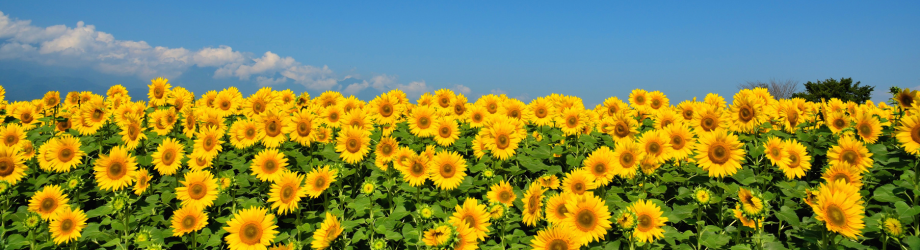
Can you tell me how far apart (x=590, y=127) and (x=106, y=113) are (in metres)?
7.81

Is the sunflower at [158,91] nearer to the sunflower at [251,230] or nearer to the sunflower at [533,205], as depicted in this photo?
the sunflower at [251,230]

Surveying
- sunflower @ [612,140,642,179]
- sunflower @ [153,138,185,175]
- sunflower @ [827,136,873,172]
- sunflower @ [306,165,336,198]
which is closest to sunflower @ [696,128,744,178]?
sunflower @ [612,140,642,179]

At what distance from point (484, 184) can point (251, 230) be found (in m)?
2.67

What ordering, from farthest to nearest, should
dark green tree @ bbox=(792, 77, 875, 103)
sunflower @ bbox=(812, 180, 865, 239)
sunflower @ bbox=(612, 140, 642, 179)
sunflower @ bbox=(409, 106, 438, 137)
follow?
dark green tree @ bbox=(792, 77, 875, 103) → sunflower @ bbox=(409, 106, 438, 137) → sunflower @ bbox=(612, 140, 642, 179) → sunflower @ bbox=(812, 180, 865, 239)

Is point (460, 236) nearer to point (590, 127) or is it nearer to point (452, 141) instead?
point (452, 141)

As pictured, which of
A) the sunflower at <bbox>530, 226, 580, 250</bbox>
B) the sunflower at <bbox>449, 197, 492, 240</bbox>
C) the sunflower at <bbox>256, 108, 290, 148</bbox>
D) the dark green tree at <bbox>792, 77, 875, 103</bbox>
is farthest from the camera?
the dark green tree at <bbox>792, 77, 875, 103</bbox>

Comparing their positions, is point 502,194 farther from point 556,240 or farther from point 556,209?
point 556,240

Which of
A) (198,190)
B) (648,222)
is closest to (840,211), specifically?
(648,222)

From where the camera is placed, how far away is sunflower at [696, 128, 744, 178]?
179 inches

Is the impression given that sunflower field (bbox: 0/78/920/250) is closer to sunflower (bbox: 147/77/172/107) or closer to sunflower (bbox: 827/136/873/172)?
sunflower (bbox: 827/136/873/172)

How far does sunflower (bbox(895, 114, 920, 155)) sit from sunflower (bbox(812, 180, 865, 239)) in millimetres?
1769

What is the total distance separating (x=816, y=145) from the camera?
5.92m

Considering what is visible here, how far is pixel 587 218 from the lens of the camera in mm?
4168

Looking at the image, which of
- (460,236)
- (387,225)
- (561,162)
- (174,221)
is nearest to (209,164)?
(174,221)
